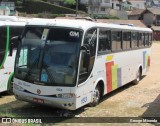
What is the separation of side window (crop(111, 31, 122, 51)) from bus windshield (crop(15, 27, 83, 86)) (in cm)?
303

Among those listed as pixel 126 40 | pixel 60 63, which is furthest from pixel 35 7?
pixel 60 63

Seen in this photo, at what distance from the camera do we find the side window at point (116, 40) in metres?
12.7

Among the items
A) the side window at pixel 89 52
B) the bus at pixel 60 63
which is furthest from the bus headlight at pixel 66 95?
→ the side window at pixel 89 52

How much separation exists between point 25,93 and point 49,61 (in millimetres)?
1172

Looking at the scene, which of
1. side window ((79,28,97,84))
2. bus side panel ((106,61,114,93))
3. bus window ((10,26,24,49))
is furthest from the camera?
bus window ((10,26,24,49))

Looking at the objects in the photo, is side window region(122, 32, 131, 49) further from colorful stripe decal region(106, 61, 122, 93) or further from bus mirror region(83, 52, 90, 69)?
bus mirror region(83, 52, 90, 69)

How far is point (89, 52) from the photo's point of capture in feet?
33.1

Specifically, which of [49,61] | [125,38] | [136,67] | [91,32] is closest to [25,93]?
[49,61]

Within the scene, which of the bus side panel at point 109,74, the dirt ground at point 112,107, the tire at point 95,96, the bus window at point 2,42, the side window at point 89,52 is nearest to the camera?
the side window at point 89,52

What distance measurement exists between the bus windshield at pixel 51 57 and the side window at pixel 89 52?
28 centimetres

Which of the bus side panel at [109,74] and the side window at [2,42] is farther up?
the side window at [2,42]

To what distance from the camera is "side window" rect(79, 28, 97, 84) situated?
9.88 m

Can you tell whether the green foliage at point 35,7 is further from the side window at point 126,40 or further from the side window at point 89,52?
the side window at point 89,52

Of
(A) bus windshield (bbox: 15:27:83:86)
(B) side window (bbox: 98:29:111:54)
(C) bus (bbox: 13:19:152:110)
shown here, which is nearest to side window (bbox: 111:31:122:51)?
(B) side window (bbox: 98:29:111:54)
